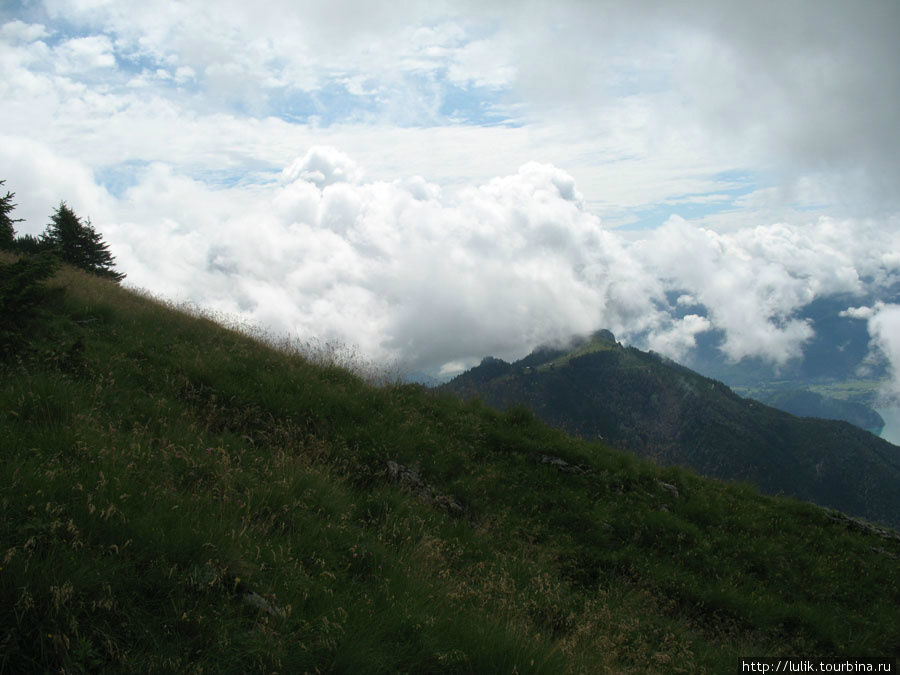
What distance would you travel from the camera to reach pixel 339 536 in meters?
5.00

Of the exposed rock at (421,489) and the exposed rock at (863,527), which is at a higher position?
the exposed rock at (421,489)

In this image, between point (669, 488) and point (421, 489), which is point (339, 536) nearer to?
point (421, 489)

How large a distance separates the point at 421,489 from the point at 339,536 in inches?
143

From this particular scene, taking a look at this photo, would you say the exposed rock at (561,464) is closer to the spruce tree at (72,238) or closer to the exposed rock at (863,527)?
the exposed rock at (863,527)

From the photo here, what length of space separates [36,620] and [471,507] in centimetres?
678

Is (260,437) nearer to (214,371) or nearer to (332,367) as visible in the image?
(214,371)

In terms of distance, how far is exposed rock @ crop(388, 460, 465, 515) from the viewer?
822 centimetres

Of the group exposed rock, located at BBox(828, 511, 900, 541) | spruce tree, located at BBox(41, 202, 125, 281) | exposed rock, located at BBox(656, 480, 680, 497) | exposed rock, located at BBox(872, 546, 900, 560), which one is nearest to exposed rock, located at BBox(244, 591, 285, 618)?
exposed rock, located at BBox(656, 480, 680, 497)

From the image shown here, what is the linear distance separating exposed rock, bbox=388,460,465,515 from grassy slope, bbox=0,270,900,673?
16cm

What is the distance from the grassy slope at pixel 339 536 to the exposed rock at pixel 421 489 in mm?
159

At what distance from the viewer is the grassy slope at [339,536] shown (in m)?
3.17

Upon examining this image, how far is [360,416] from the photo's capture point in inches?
388

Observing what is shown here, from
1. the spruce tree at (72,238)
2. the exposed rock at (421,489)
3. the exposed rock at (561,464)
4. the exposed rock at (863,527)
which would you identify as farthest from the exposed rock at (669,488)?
the spruce tree at (72,238)

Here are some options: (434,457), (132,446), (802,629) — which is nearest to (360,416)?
(434,457)
